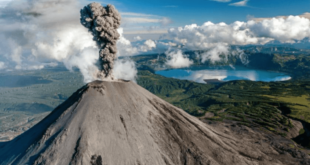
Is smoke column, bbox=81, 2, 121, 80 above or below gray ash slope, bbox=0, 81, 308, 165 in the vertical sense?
above

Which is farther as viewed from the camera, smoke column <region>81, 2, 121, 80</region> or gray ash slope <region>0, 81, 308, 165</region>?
smoke column <region>81, 2, 121, 80</region>

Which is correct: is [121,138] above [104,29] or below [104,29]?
below

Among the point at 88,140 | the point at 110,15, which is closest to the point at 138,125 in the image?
the point at 88,140

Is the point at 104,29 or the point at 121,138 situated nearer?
the point at 121,138

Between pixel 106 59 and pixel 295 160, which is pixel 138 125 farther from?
pixel 295 160

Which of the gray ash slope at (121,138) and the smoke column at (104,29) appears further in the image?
the smoke column at (104,29)
